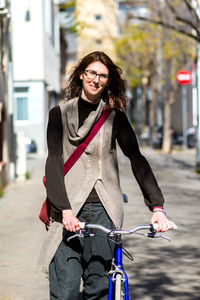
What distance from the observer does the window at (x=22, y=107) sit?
104 ft

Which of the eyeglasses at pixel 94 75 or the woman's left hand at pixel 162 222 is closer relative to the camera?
the woman's left hand at pixel 162 222

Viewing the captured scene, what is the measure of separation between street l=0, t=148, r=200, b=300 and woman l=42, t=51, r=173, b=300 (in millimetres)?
2151

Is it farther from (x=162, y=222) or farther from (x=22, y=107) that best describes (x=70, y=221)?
(x=22, y=107)

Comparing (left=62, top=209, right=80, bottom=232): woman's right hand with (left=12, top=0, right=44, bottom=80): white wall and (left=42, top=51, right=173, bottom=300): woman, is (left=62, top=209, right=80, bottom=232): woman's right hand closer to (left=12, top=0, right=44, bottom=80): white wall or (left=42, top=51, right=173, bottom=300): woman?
(left=42, top=51, right=173, bottom=300): woman

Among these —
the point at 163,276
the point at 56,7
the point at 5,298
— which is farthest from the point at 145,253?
the point at 56,7

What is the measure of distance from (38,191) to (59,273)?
11833mm

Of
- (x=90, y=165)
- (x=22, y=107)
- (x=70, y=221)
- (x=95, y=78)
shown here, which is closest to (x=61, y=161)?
(x=90, y=165)

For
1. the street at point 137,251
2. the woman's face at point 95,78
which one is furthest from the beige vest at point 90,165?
the street at point 137,251

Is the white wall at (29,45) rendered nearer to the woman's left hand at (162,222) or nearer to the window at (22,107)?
the window at (22,107)

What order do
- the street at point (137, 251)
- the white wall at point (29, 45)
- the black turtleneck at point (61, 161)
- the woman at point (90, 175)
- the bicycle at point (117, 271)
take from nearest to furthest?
the bicycle at point (117, 271), the black turtleneck at point (61, 161), the woman at point (90, 175), the street at point (137, 251), the white wall at point (29, 45)

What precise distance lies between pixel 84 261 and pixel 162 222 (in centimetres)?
62

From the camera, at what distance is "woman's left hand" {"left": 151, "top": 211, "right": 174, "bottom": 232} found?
3.55 meters

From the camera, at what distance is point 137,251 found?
26.8ft

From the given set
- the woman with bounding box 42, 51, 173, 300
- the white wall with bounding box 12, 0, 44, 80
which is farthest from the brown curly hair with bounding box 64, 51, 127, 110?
the white wall with bounding box 12, 0, 44, 80
